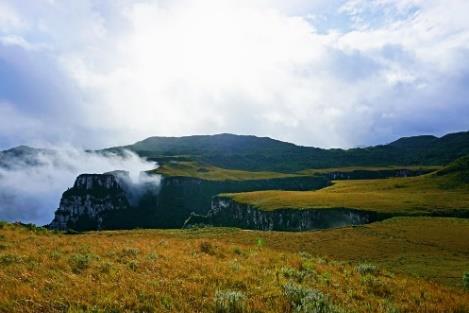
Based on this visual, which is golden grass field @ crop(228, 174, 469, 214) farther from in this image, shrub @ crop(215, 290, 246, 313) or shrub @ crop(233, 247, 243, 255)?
shrub @ crop(215, 290, 246, 313)

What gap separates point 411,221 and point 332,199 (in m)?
46.9

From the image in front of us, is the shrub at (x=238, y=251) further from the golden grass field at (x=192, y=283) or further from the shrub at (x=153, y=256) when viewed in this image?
the shrub at (x=153, y=256)

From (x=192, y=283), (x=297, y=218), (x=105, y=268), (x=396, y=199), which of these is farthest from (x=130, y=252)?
(x=396, y=199)

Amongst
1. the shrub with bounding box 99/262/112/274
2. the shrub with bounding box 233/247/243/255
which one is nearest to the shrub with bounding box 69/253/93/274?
the shrub with bounding box 99/262/112/274

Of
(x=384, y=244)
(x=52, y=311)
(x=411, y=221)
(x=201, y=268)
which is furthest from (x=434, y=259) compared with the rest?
(x=52, y=311)

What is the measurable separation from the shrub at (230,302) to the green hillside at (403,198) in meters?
112

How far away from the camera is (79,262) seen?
17.5 meters

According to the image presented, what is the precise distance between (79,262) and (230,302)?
7323 millimetres

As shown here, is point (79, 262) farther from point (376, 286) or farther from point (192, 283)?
point (376, 286)

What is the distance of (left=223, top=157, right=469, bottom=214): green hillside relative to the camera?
125312mm

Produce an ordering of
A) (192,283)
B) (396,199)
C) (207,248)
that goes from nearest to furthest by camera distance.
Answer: (192,283), (207,248), (396,199)

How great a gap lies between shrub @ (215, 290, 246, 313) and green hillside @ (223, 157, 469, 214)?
112m

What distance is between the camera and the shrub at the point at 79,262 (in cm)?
1661

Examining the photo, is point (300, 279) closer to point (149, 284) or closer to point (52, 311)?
point (149, 284)
